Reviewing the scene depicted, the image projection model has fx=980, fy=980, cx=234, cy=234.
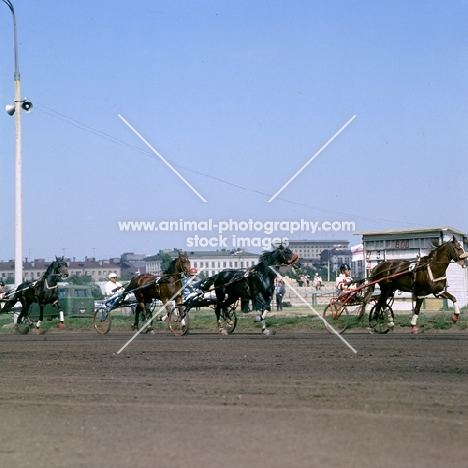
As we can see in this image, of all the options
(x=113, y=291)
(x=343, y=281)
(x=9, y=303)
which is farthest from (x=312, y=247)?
(x=9, y=303)

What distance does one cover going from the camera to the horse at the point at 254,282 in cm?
2045

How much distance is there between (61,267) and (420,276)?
9670 millimetres

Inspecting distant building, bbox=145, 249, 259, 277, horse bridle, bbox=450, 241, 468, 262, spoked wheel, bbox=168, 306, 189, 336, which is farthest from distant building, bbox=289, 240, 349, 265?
horse bridle, bbox=450, 241, 468, 262

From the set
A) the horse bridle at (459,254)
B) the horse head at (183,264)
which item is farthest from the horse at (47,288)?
the horse bridle at (459,254)

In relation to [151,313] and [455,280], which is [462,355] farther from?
[455,280]

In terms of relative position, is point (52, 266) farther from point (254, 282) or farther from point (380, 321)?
point (380, 321)

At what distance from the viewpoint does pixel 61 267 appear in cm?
2511

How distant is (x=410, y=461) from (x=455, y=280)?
2688cm

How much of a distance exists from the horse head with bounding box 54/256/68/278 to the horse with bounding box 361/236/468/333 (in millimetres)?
8356

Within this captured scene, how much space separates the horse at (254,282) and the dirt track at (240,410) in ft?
19.5

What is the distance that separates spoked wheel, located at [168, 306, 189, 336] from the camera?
21.3 m

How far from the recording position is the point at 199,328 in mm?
24844

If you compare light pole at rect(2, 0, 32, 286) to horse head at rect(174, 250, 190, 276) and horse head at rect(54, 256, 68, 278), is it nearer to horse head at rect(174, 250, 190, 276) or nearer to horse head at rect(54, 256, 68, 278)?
horse head at rect(54, 256, 68, 278)

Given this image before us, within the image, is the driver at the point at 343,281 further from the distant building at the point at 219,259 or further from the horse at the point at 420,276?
the distant building at the point at 219,259
